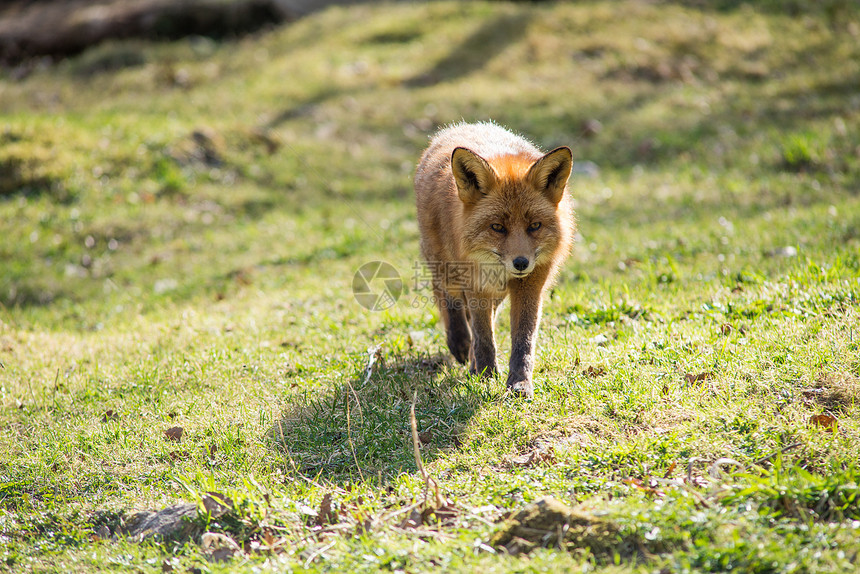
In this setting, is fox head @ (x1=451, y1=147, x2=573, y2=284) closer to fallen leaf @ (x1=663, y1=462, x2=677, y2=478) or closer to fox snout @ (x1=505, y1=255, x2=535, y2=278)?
fox snout @ (x1=505, y1=255, x2=535, y2=278)

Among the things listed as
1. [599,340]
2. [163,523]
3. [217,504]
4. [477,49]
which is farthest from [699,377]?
[477,49]

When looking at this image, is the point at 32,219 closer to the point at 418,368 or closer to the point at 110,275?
the point at 110,275

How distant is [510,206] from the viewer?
15.6 ft

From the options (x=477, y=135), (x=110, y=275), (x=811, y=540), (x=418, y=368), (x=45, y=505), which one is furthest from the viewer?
(x=110, y=275)

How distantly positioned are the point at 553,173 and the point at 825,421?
2.34 metres

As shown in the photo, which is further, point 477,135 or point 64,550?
point 477,135

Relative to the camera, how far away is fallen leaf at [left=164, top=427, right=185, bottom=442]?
4.61 meters

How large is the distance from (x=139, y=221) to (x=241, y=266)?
214 centimetres

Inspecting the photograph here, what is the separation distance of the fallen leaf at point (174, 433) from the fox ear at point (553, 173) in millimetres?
3062

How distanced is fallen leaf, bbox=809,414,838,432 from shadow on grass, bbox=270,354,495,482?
6.39 feet

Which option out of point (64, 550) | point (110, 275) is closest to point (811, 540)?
point (64, 550)

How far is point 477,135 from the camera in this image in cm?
575

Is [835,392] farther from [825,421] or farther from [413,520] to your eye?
[413,520]

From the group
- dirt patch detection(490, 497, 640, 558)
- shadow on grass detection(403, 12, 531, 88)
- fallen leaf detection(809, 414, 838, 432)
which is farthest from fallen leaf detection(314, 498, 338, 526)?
shadow on grass detection(403, 12, 531, 88)
